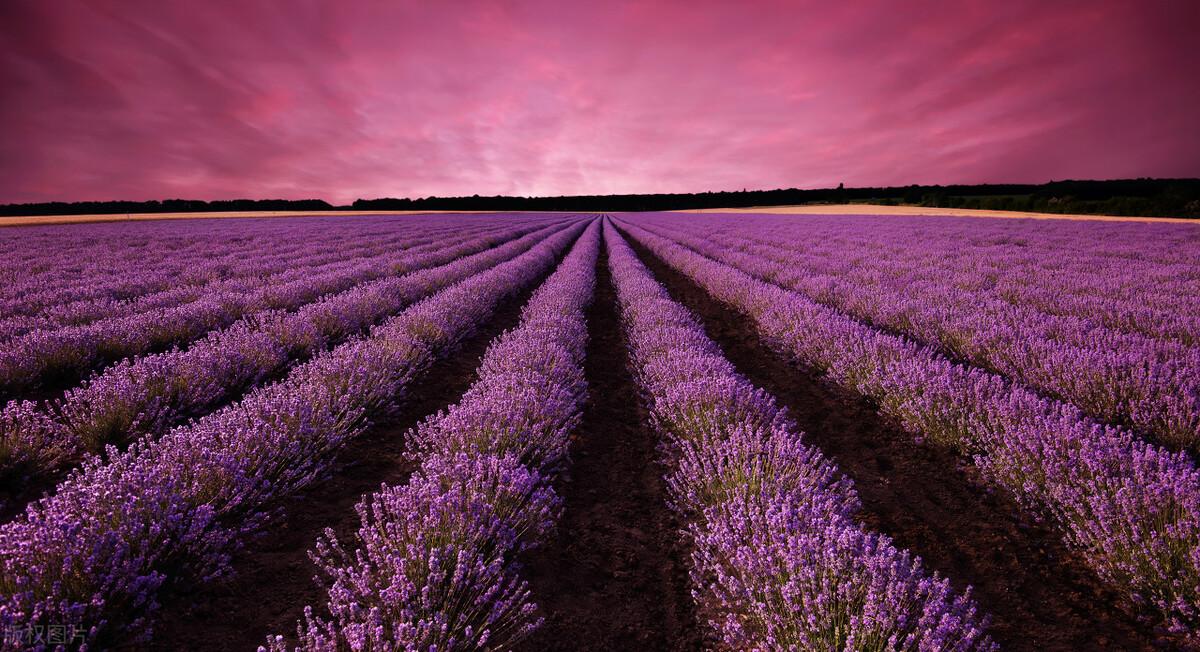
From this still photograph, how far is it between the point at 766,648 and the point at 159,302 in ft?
26.4

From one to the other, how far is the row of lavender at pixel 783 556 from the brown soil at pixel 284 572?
5.30 feet

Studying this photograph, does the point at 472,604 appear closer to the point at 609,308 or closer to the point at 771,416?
the point at 771,416

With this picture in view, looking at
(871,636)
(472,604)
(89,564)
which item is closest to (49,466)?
(89,564)

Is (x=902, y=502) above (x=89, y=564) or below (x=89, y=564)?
below

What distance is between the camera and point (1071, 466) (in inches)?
88.7

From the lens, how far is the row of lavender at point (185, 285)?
529cm

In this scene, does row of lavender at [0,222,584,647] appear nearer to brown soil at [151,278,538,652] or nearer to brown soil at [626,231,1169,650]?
brown soil at [151,278,538,652]

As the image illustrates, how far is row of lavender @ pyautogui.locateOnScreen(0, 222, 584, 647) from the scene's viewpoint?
1.49m

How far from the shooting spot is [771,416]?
3.21 meters

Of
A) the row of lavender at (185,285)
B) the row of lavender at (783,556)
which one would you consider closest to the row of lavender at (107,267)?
the row of lavender at (185,285)

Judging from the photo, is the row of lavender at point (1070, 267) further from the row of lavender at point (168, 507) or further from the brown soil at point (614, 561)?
the row of lavender at point (168, 507)

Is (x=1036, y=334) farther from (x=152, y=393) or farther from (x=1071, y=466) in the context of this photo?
(x=152, y=393)

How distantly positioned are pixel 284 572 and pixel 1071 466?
364 centimetres

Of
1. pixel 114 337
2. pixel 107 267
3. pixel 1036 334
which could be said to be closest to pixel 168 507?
pixel 114 337
